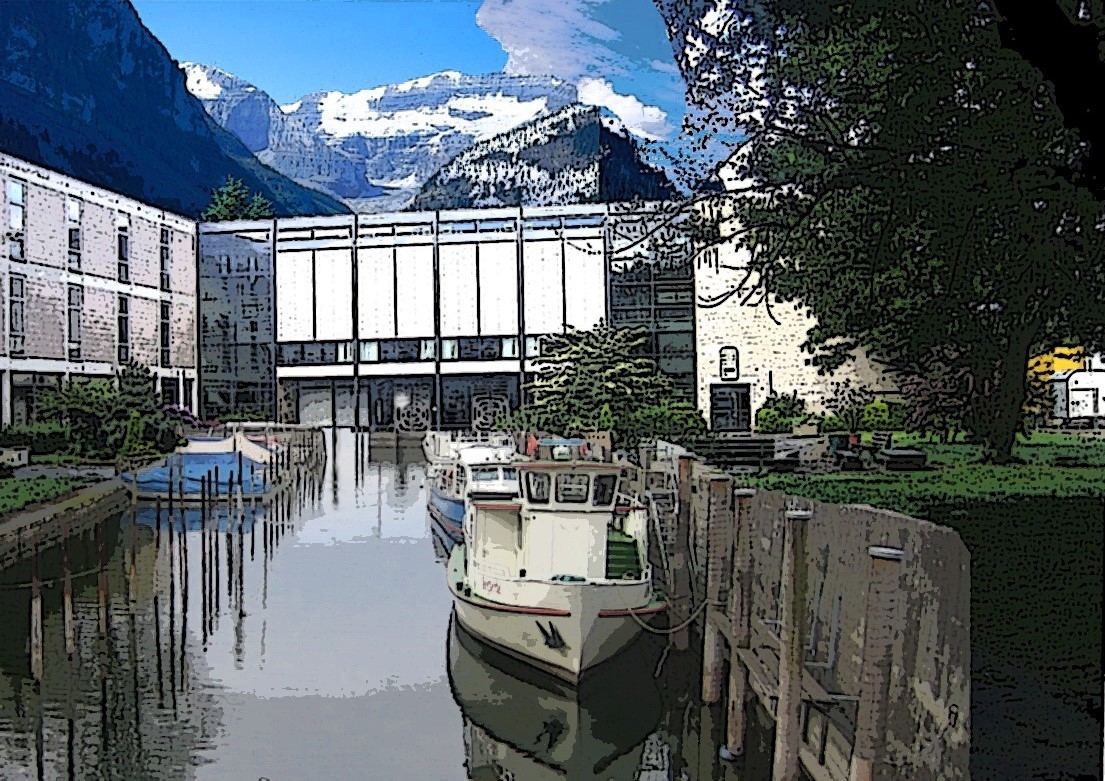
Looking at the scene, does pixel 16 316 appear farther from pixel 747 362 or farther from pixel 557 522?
pixel 557 522

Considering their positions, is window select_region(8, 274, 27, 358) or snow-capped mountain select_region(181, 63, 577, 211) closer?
window select_region(8, 274, 27, 358)

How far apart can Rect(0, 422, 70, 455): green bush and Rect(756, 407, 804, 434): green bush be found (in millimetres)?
24528

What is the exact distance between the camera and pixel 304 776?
14281 millimetres

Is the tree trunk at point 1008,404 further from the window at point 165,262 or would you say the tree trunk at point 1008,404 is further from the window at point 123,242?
the window at point 165,262

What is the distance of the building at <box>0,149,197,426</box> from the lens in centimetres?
4841

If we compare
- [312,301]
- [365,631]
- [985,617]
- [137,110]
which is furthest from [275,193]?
[985,617]

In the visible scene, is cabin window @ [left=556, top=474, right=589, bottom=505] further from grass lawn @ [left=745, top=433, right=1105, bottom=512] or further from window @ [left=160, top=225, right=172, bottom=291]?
window @ [left=160, top=225, right=172, bottom=291]

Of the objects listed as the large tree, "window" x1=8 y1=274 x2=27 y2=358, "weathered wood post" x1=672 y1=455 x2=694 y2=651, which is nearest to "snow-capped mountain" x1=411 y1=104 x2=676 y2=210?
"window" x1=8 y1=274 x2=27 y2=358

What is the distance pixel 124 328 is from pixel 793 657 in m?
51.8

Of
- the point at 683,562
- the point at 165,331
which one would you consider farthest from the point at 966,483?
the point at 165,331

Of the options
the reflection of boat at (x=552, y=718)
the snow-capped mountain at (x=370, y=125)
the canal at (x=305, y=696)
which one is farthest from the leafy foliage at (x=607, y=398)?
the snow-capped mountain at (x=370, y=125)

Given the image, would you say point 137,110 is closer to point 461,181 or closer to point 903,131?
point 461,181

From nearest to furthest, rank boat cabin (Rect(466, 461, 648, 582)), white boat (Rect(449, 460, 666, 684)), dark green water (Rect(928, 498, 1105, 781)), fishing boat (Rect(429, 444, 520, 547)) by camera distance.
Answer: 1. dark green water (Rect(928, 498, 1105, 781))
2. white boat (Rect(449, 460, 666, 684))
3. boat cabin (Rect(466, 461, 648, 582))
4. fishing boat (Rect(429, 444, 520, 547))

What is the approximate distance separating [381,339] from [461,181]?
37506mm
